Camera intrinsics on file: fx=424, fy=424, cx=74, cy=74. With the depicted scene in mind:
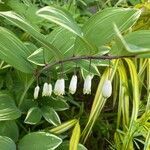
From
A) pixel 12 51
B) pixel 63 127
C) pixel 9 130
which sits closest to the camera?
pixel 12 51

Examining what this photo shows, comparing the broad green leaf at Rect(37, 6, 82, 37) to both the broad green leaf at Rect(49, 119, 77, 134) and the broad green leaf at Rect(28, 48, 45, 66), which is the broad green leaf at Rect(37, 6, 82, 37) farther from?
the broad green leaf at Rect(49, 119, 77, 134)

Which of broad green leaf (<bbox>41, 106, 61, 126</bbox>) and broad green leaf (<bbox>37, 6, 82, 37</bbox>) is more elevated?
broad green leaf (<bbox>37, 6, 82, 37</bbox>)

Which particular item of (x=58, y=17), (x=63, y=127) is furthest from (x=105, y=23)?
(x=63, y=127)

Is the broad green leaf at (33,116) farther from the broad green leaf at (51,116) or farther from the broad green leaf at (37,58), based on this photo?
the broad green leaf at (37,58)

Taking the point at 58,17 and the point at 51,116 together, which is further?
the point at 51,116

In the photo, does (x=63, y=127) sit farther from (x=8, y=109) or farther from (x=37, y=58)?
(x=37, y=58)

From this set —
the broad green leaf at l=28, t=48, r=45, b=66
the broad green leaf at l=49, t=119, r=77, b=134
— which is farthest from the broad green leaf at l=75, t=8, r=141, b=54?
the broad green leaf at l=49, t=119, r=77, b=134
